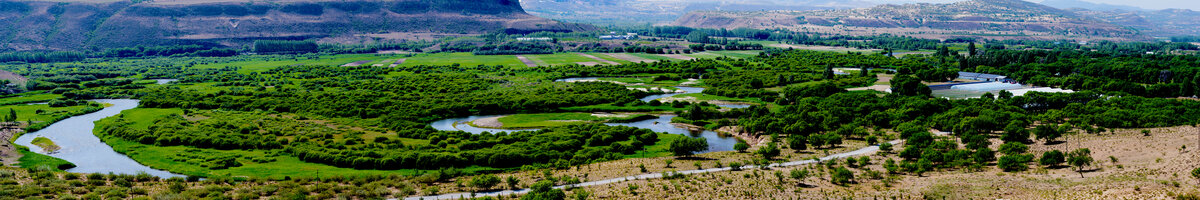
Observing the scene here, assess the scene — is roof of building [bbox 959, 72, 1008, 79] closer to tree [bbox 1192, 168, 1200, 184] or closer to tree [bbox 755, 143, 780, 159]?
tree [bbox 755, 143, 780, 159]

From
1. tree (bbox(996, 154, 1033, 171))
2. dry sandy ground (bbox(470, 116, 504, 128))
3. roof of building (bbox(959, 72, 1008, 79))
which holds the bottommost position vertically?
dry sandy ground (bbox(470, 116, 504, 128))

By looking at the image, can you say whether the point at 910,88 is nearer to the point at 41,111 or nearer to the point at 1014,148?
the point at 1014,148

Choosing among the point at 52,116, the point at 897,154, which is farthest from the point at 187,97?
the point at 897,154

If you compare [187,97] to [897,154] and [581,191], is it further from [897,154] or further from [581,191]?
[897,154]

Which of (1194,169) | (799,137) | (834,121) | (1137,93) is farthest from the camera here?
(1137,93)

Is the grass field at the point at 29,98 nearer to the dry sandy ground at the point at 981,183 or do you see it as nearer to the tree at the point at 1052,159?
the dry sandy ground at the point at 981,183

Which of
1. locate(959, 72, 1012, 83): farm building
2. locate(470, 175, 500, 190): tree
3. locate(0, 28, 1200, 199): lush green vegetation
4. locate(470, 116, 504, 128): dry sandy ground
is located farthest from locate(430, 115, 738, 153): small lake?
locate(959, 72, 1012, 83): farm building

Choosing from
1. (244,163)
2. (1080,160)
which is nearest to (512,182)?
(244,163)
